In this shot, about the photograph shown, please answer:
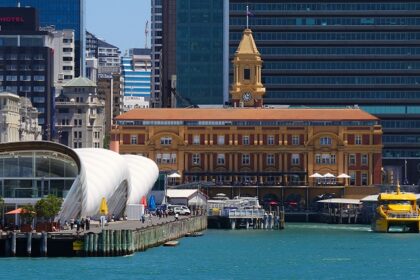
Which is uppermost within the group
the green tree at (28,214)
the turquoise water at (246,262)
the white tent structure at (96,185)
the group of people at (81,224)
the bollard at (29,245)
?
the white tent structure at (96,185)

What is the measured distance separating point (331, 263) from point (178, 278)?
22.1 m

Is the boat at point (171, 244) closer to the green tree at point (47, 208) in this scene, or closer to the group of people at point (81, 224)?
the group of people at point (81, 224)

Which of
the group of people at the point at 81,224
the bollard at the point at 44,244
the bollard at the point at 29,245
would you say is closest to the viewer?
the bollard at the point at 44,244

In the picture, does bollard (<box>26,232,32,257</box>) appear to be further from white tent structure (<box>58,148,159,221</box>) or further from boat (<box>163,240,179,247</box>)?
boat (<box>163,240,179,247</box>)

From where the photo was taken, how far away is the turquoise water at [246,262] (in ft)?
412

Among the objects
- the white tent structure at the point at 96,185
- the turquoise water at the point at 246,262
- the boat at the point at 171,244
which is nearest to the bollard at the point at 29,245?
the turquoise water at the point at 246,262

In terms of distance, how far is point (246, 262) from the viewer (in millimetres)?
142500

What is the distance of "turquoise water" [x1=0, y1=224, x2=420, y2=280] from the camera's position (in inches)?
4946

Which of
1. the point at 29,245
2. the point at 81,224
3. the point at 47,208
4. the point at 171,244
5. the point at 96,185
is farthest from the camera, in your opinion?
the point at 171,244

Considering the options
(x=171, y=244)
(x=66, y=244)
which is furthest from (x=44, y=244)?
(x=171, y=244)

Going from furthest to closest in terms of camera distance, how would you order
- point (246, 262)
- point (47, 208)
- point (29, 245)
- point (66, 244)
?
point (47, 208)
point (246, 262)
point (66, 244)
point (29, 245)

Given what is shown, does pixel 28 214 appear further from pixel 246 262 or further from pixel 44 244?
pixel 246 262

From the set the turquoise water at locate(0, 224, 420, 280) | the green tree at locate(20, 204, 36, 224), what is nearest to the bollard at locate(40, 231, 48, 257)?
the turquoise water at locate(0, 224, 420, 280)

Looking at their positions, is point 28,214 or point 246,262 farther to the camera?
point 28,214
